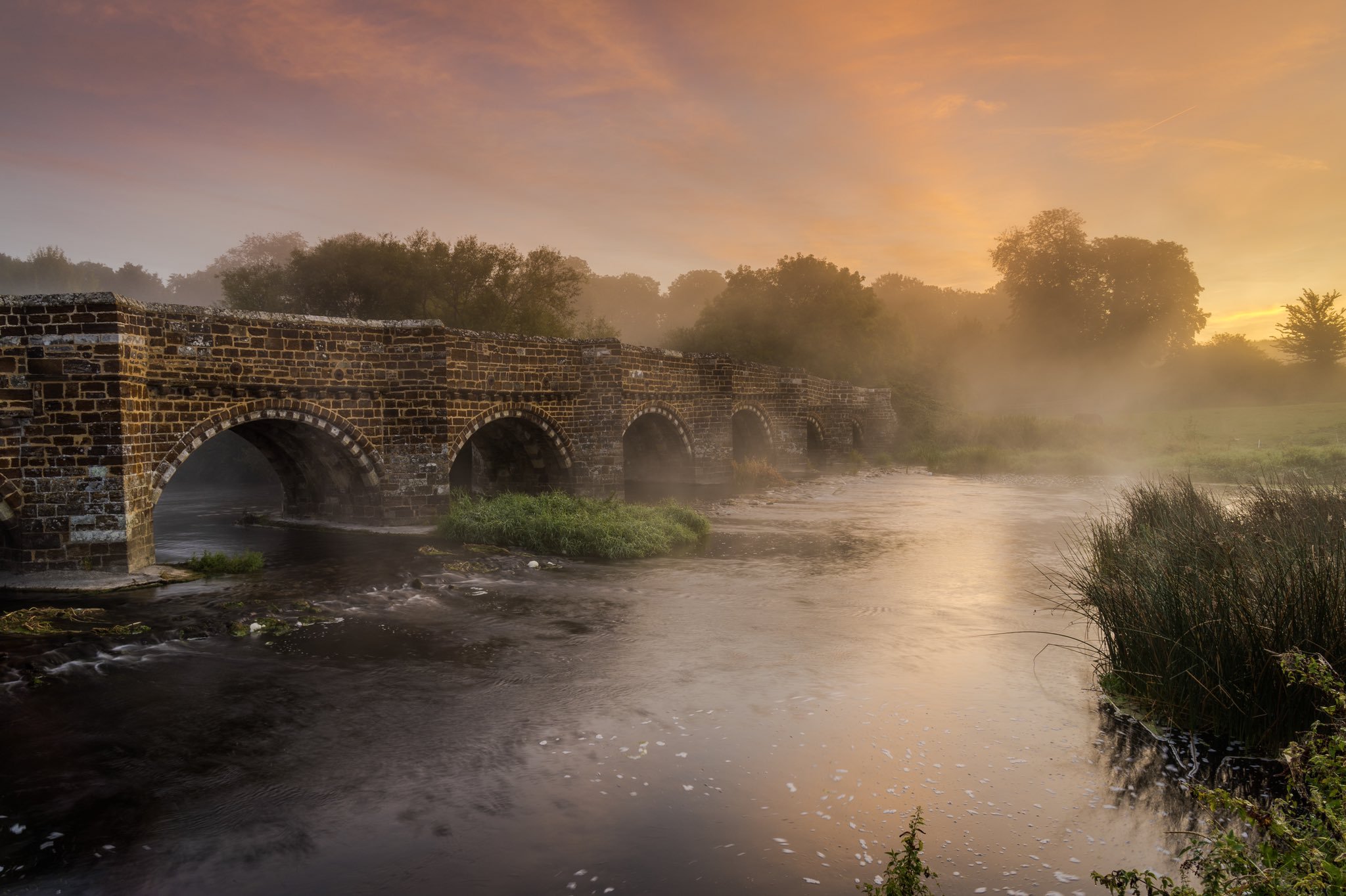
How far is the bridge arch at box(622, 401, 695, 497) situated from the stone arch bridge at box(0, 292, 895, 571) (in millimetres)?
71

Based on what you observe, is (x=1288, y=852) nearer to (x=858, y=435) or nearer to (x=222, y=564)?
(x=222, y=564)

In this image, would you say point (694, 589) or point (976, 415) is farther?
point (976, 415)

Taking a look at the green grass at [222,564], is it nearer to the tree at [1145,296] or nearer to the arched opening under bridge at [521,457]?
the arched opening under bridge at [521,457]

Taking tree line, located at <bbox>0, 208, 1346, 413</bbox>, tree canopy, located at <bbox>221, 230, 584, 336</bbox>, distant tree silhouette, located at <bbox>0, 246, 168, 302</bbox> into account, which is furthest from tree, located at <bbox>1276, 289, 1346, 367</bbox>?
distant tree silhouette, located at <bbox>0, 246, 168, 302</bbox>

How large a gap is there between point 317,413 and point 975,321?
6129 centimetres

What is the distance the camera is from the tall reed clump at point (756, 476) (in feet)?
102

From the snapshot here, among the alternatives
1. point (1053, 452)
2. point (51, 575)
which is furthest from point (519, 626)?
point (1053, 452)

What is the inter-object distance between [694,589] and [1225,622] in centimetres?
789

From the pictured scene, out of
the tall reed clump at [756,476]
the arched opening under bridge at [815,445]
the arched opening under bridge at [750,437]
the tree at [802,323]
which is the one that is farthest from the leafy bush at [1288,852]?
the tree at [802,323]

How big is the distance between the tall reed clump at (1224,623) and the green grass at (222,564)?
41.1ft

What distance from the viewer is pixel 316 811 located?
6148 mm

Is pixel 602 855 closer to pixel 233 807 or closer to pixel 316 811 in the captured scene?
pixel 316 811

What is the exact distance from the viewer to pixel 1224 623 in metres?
6.95

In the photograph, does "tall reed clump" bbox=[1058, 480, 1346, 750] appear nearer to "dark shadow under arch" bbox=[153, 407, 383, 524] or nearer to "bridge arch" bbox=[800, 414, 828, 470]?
"dark shadow under arch" bbox=[153, 407, 383, 524]
